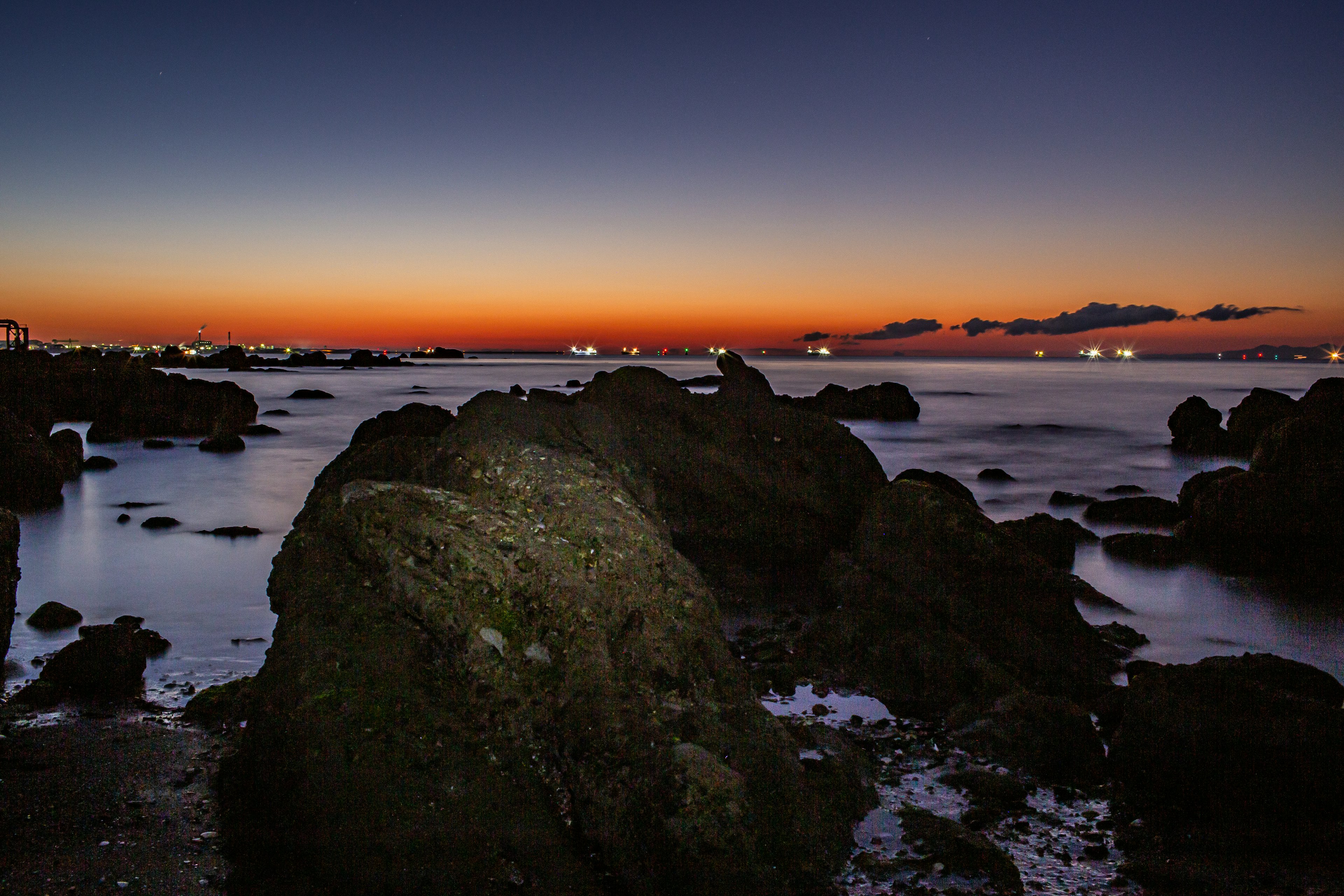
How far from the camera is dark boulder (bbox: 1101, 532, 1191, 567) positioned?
12328mm

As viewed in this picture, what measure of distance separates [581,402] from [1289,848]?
277 inches

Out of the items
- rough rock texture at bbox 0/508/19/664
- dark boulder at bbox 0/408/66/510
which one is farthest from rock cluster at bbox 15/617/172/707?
dark boulder at bbox 0/408/66/510

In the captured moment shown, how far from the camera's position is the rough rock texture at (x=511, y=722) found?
3.82m

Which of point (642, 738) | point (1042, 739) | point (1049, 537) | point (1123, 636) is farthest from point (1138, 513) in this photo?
point (642, 738)

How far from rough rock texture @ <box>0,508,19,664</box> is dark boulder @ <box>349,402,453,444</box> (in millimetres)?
4952

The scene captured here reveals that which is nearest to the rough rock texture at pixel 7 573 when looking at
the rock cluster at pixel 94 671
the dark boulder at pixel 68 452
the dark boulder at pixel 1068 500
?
the rock cluster at pixel 94 671

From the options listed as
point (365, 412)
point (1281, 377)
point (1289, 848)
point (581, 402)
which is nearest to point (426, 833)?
point (1289, 848)

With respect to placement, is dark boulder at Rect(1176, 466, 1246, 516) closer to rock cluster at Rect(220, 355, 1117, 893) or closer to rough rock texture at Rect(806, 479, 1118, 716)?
rough rock texture at Rect(806, 479, 1118, 716)

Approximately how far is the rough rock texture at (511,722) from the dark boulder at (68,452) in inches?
674

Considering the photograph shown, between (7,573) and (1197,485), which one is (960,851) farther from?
(1197,485)

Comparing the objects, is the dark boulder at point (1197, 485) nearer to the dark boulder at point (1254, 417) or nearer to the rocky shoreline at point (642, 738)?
the rocky shoreline at point (642, 738)

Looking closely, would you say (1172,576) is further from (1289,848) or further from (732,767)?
(732,767)

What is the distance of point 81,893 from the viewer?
12.9 ft

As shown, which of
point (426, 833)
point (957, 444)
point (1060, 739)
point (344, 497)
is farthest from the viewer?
point (957, 444)
